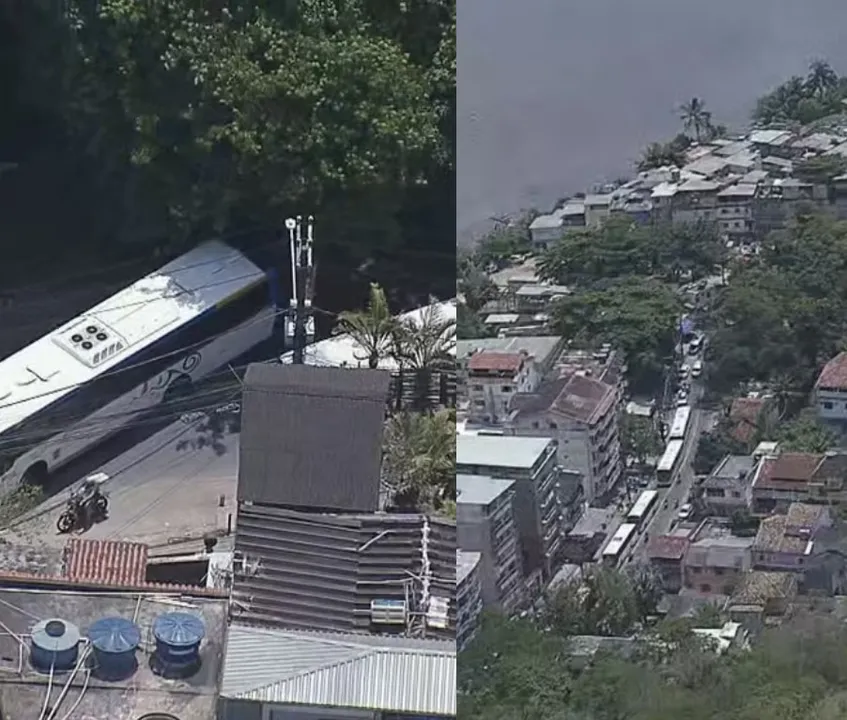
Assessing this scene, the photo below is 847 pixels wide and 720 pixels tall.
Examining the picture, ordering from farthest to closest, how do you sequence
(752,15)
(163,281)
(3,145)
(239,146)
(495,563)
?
(3,145), (163,281), (239,146), (495,563), (752,15)

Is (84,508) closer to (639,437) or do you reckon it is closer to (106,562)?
(106,562)

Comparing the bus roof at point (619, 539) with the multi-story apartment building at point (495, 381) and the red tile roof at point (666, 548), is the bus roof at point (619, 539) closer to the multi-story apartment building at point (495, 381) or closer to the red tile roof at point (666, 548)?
the red tile roof at point (666, 548)

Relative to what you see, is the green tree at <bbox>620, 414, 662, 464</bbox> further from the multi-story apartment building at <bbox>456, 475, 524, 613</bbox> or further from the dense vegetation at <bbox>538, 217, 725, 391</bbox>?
the multi-story apartment building at <bbox>456, 475, 524, 613</bbox>

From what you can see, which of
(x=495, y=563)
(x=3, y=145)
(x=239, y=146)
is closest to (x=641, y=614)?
(x=495, y=563)

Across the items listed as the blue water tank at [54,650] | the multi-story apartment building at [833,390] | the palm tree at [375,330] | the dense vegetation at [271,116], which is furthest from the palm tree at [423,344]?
the multi-story apartment building at [833,390]

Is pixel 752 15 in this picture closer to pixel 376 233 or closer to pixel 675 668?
pixel 675 668

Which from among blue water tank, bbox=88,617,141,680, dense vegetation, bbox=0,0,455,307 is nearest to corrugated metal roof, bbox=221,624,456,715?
blue water tank, bbox=88,617,141,680
